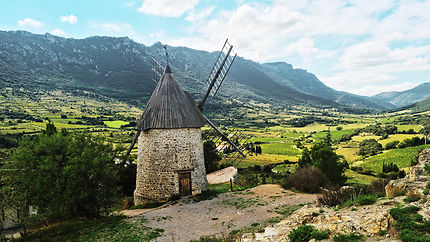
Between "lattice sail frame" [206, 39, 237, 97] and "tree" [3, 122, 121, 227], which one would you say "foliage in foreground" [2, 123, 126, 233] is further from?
"lattice sail frame" [206, 39, 237, 97]

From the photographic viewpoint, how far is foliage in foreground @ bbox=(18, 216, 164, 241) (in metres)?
12.1

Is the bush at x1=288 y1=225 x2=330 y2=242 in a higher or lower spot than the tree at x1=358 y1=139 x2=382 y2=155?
higher

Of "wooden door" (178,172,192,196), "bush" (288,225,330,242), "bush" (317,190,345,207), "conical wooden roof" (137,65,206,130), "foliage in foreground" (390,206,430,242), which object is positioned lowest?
"wooden door" (178,172,192,196)

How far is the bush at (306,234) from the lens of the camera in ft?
25.9

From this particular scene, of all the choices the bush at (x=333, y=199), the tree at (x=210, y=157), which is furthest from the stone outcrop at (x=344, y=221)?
the tree at (x=210, y=157)

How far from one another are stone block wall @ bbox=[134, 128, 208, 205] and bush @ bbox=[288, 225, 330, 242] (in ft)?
38.2

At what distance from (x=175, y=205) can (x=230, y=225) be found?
5.55m

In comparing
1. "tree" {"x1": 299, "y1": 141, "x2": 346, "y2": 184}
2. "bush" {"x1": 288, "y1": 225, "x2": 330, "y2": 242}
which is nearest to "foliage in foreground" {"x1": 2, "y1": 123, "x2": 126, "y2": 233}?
"bush" {"x1": 288, "y1": 225, "x2": 330, "y2": 242}

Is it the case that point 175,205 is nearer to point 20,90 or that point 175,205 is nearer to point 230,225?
point 230,225

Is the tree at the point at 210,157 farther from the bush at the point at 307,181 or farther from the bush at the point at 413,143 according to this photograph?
the bush at the point at 413,143

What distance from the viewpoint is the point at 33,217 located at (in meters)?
12.7

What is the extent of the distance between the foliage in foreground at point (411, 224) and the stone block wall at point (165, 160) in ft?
44.0

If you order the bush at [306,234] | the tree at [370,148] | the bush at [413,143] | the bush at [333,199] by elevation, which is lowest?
the tree at [370,148]

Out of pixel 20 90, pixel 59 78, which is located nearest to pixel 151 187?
pixel 20 90
